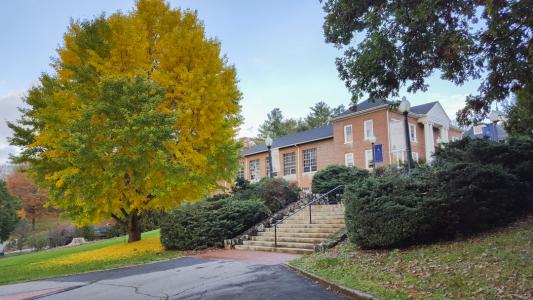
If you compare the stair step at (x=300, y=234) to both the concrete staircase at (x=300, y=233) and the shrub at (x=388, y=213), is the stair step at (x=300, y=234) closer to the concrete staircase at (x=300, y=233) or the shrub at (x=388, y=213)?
the concrete staircase at (x=300, y=233)

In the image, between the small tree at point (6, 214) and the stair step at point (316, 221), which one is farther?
the small tree at point (6, 214)

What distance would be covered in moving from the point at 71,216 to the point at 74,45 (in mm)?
6682

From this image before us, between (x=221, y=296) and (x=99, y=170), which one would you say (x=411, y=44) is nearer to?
(x=221, y=296)

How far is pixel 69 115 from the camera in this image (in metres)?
13.6

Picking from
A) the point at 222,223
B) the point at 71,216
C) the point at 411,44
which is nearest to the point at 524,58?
the point at 411,44

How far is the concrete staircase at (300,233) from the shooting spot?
12914mm

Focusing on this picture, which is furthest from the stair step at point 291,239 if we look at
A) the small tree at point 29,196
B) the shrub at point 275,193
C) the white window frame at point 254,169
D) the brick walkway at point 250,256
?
the small tree at point 29,196

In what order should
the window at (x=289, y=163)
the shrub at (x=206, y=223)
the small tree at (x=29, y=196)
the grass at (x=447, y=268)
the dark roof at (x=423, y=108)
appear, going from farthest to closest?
the small tree at (x=29, y=196) → the window at (x=289, y=163) → the dark roof at (x=423, y=108) → the shrub at (x=206, y=223) → the grass at (x=447, y=268)

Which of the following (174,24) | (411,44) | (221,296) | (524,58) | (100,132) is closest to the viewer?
(221,296)

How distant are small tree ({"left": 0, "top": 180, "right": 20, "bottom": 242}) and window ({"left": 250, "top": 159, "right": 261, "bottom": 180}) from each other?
2624 cm

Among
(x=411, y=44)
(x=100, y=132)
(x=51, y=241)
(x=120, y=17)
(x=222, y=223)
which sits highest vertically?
(x=120, y=17)

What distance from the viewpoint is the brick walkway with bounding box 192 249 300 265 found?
37.0 ft

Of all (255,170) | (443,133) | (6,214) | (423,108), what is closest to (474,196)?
(423,108)

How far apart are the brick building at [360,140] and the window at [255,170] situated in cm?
466
